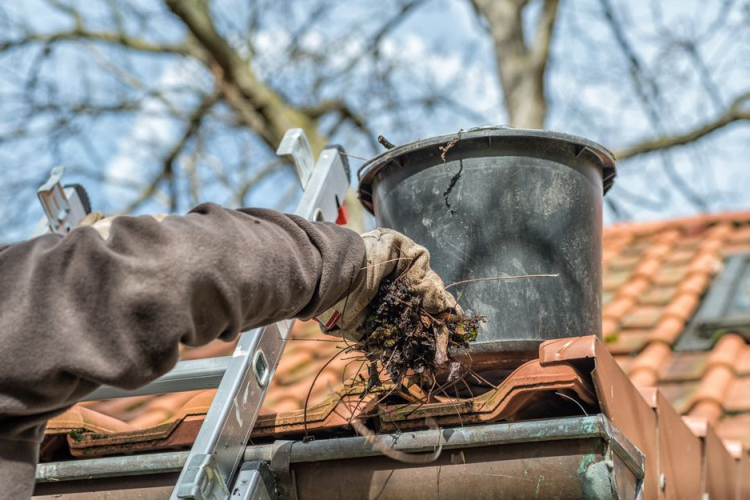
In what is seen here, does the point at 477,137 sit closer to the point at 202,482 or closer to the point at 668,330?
the point at 202,482

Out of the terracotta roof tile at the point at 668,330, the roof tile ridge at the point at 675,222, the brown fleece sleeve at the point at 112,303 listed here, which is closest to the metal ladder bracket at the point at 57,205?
the brown fleece sleeve at the point at 112,303

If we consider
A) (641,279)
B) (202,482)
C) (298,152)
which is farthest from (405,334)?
(641,279)

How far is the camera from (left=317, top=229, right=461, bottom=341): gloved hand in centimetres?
174

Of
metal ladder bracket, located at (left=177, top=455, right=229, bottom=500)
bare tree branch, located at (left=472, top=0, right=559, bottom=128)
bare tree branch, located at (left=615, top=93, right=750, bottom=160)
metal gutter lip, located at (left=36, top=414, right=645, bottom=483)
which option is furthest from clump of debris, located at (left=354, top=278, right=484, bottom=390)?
bare tree branch, located at (left=615, top=93, right=750, bottom=160)

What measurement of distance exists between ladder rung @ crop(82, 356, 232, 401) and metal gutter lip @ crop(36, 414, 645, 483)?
0.55 ft

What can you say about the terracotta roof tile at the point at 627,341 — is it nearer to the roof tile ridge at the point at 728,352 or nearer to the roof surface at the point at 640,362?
the roof surface at the point at 640,362

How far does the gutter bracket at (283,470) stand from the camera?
73.5 inches

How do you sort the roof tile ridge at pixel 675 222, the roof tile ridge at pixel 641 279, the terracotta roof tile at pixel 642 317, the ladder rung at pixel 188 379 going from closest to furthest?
the ladder rung at pixel 188 379, the terracotta roof tile at pixel 642 317, the roof tile ridge at pixel 641 279, the roof tile ridge at pixel 675 222

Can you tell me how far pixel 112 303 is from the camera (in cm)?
119

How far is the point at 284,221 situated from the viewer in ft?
4.97

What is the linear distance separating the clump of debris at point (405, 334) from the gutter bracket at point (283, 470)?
0.27 m

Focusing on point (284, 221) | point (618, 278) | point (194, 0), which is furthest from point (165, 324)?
point (194, 0)

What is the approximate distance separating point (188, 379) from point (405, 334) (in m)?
0.57

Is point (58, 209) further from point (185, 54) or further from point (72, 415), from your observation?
point (185, 54)
